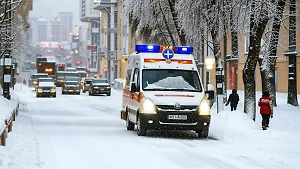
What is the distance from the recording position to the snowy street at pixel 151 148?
40.4 feet

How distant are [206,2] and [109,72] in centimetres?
8168

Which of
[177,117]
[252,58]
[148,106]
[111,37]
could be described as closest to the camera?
[177,117]

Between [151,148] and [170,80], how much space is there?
13.9ft

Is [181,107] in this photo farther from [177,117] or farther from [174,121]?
[174,121]

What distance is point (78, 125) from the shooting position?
75.3ft

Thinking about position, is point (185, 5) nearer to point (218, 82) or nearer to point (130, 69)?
point (218, 82)

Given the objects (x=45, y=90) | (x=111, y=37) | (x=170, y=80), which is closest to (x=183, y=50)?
(x=170, y=80)

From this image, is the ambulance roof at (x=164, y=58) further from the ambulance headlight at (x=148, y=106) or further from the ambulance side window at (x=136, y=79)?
the ambulance headlight at (x=148, y=106)

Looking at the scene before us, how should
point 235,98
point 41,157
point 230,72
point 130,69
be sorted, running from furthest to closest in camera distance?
point 230,72 → point 235,98 → point 130,69 → point 41,157

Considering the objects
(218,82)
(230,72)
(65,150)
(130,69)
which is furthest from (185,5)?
(230,72)

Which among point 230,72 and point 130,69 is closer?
point 130,69

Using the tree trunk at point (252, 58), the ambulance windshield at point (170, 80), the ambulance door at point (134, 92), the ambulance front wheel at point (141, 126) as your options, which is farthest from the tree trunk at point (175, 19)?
the ambulance front wheel at point (141, 126)

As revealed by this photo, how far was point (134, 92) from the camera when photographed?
19203 millimetres

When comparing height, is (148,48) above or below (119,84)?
above
